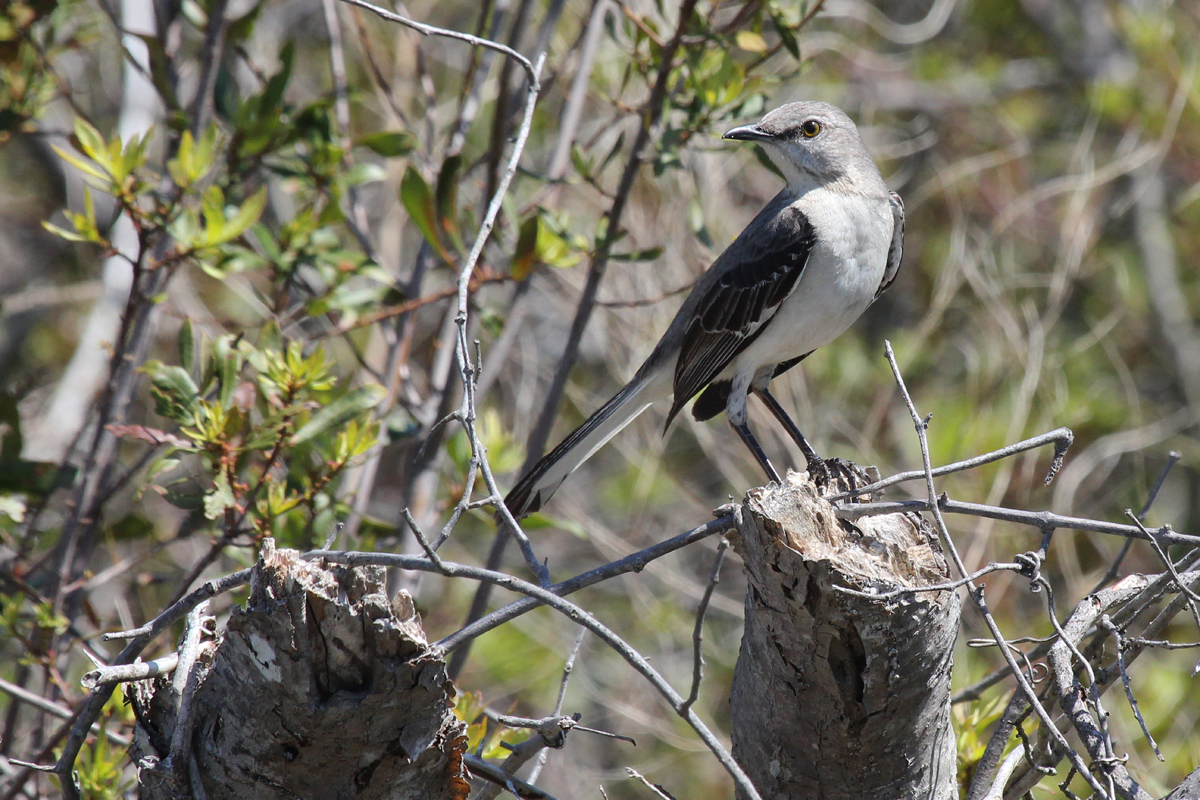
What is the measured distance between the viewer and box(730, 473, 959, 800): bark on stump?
7.22 feet

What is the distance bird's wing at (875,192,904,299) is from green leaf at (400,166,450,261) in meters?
1.78

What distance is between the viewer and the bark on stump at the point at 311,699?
191 cm

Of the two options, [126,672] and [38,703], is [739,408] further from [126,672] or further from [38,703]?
[126,672]

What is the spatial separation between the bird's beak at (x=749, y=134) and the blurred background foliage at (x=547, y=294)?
86 millimetres

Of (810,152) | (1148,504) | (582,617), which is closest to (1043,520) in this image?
(1148,504)

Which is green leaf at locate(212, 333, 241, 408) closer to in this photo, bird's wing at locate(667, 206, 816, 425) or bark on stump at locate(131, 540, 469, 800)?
bark on stump at locate(131, 540, 469, 800)

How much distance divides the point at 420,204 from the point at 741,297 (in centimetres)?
130

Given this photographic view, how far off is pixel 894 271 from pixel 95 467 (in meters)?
3.16

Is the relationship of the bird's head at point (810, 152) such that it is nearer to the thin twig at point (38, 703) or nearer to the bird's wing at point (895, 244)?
the bird's wing at point (895, 244)

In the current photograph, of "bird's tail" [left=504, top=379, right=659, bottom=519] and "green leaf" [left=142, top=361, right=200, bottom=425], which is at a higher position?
"green leaf" [left=142, top=361, right=200, bottom=425]

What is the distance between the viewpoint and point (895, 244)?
426 cm

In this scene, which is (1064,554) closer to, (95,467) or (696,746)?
(696,746)

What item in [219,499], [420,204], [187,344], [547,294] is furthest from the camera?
[547,294]

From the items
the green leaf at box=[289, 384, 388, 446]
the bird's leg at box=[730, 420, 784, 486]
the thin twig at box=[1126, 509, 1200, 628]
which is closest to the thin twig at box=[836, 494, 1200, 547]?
the thin twig at box=[1126, 509, 1200, 628]
